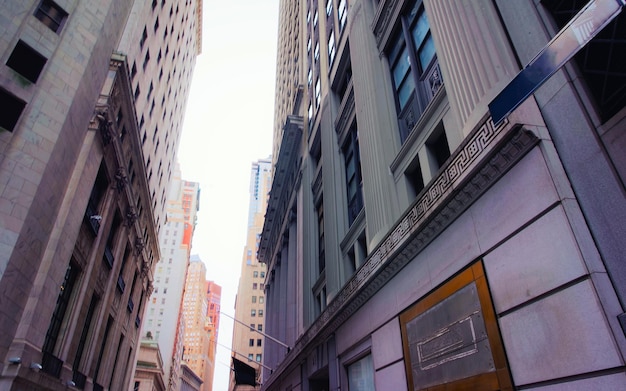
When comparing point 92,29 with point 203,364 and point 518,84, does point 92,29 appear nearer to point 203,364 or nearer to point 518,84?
point 518,84

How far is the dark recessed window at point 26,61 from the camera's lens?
16.8 m

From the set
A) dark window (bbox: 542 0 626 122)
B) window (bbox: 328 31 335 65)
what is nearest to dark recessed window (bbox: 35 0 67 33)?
window (bbox: 328 31 335 65)

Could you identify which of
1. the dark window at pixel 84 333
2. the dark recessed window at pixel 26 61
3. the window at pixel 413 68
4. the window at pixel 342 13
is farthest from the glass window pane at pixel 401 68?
the dark window at pixel 84 333

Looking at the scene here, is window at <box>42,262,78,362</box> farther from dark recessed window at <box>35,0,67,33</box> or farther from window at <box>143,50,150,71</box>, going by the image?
window at <box>143,50,150,71</box>

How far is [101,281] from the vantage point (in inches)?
980

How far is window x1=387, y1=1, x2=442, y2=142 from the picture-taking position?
11945 mm

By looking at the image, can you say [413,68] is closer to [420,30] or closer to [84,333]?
[420,30]

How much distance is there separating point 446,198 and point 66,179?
55.8ft

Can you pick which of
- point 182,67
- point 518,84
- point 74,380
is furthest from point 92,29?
point 182,67

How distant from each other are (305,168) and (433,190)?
821 inches

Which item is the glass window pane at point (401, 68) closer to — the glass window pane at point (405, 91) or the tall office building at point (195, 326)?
the glass window pane at point (405, 91)

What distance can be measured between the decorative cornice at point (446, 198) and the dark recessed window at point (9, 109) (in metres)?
15.2

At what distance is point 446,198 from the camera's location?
8.23m

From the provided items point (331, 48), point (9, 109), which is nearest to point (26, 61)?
point (9, 109)
